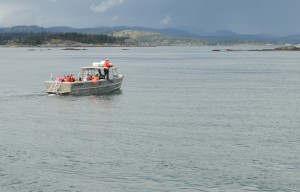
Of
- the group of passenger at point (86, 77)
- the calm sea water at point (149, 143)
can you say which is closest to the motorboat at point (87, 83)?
the group of passenger at point (86, 77)

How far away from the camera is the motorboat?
59.3 m

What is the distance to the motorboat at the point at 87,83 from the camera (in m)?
59.3

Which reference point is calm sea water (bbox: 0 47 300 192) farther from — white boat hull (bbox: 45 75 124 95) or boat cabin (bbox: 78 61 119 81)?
boat cabin (bbox: 78 61 119 81)

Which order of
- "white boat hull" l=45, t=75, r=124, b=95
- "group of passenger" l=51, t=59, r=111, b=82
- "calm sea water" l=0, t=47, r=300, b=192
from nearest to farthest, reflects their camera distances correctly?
1. "calm sea water" l=0, t=47, r=300, b=192
2. "white boat hull" l=45, t=75, r=124, b=95
3. "group of passenger" l=51, t=59, r=111, b=82

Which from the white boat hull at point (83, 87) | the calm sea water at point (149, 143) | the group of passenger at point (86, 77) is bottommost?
the calm sea water at point (149, 143)

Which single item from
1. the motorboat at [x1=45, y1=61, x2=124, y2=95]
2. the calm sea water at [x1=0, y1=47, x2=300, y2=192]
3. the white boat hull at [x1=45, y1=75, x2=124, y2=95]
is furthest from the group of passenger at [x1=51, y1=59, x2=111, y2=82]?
the calm sea water at [x1=0, y1=47, x2=300, y2=192]

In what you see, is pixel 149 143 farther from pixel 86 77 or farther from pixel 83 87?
pixel 86 77

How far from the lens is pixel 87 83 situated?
61.0m

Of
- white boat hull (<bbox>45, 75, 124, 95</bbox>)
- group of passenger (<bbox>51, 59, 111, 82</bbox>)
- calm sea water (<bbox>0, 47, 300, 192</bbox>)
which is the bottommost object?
calm sea water (<bbox>0, 47, 300, 192</bbox>)

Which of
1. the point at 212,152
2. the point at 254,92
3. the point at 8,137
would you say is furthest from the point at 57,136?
the point at 254,92

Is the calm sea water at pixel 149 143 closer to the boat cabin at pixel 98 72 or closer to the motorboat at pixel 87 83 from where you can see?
the motorboat at pixel 87 83

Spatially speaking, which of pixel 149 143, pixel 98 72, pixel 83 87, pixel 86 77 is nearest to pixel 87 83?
pixel 83 87

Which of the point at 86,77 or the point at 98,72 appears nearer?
the point at 86,77

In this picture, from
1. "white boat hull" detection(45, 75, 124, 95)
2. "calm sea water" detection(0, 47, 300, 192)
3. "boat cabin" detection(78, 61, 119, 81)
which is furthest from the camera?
"boat cabin" detection(78, 61, 119, 81)
